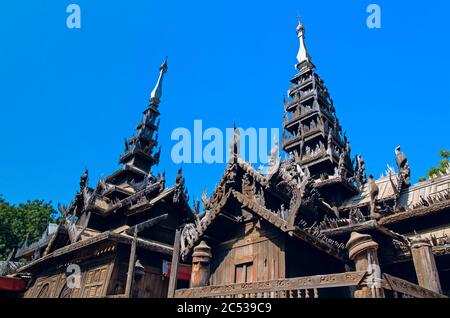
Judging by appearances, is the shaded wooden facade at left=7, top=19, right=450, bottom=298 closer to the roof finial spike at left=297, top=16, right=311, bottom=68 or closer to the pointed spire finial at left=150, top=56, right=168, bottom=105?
the roof finial spike at left=297, top=16, right=311, bottom=68

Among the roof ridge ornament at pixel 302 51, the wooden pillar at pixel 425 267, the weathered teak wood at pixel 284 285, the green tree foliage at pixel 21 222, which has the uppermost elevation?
the roof ridge ornament at pixel 302 51

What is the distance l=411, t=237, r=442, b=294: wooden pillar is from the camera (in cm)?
858

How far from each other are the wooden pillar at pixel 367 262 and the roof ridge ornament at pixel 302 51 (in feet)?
99.4

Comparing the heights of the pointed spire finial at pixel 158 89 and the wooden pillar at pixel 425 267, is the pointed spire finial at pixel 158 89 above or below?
above

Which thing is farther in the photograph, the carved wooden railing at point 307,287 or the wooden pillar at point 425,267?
the wooden pillar at point 425,267

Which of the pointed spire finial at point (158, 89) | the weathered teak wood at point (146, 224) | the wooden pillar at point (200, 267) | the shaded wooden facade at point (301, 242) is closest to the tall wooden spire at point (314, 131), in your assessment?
the shaded wooden facade at point (301, 242)

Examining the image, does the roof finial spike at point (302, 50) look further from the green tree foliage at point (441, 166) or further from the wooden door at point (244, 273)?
the wooden door at point (244, 273)

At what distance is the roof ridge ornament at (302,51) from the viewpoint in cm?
3578

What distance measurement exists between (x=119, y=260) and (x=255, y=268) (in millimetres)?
8881

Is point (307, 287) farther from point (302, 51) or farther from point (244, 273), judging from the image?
point (302, 51)

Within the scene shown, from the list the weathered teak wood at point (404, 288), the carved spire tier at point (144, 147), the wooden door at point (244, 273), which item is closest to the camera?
the weathered teak wood at point (404, 288)

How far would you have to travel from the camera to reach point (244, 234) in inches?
535

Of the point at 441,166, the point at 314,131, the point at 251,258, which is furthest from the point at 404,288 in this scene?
the point at 441,166
